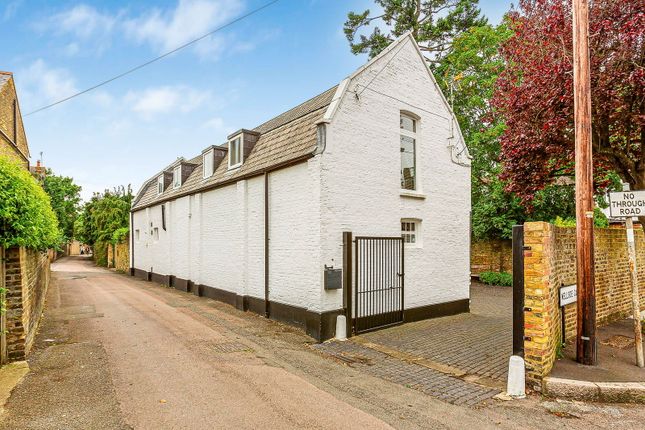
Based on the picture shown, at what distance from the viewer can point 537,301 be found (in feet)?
19.5

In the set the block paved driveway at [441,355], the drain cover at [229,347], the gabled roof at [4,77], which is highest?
the gabled roof at [4,77]

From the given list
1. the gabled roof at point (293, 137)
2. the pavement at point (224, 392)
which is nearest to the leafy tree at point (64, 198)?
the gabled roof at point (293, 137)

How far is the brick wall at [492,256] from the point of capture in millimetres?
21938

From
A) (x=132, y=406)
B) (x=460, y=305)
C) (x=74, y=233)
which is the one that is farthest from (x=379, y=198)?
(x=74, y=233)

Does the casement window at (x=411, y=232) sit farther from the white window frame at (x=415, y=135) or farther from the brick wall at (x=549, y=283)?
the brick wall at (x=549, y=283)

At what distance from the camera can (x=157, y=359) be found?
6973mm

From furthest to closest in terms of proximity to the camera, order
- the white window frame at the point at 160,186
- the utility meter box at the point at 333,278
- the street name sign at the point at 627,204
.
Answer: the white window frame at the point at 160,186 → the utility meter box at the point at 333,278 → the street name sign at the point at 627,204

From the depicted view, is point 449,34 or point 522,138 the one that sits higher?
point 449,34

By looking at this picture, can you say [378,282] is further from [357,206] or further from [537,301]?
[537,301]

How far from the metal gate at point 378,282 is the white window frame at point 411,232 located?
0.85 m

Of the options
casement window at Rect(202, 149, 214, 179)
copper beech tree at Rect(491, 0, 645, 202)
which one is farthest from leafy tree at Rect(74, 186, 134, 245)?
copper beech tree at Rect(491, 0, 645, 202)

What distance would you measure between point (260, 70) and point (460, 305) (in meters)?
10.9

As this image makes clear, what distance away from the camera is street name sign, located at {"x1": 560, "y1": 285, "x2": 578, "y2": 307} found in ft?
23.2

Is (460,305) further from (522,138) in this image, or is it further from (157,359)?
(157,359)
